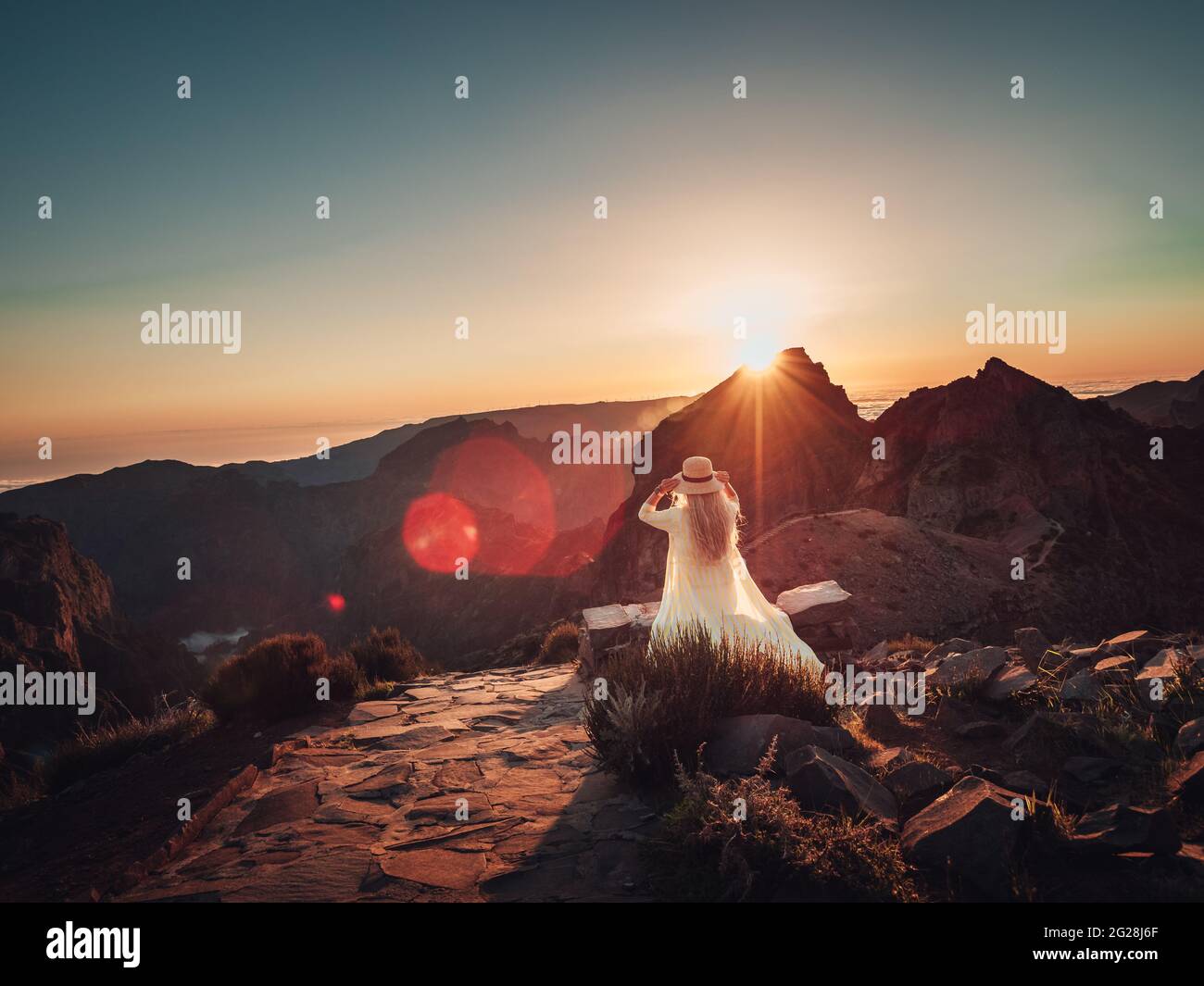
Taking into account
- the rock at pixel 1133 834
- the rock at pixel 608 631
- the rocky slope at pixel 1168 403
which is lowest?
the rock at pixel 608 631

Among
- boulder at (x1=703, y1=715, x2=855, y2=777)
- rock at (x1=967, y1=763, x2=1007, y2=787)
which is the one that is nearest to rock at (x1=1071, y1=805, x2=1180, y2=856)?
rock at (x1=967, y1=763, x2=1007, y2=787)

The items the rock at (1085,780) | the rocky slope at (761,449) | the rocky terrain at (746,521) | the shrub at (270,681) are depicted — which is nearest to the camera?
the rock at (1085,780)

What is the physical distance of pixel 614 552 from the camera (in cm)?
4825

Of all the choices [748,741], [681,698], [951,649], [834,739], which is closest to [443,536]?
[951,649]

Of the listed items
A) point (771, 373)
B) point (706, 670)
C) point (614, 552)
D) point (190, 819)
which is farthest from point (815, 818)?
point (771, 373)

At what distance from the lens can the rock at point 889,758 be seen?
435cm

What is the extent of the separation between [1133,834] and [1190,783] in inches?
28.6

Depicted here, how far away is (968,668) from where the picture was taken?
245 inches

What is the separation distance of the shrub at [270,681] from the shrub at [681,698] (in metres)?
4.76

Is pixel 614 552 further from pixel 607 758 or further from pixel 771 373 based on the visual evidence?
Result: pixel 607 758

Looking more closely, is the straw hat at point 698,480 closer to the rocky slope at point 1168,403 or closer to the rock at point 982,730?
the rock at point 982,730

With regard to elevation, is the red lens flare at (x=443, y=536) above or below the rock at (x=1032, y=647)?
below

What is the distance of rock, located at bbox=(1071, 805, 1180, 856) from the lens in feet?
10.1

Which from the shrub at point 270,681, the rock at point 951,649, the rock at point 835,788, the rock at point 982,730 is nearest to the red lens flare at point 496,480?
the shrub at point 270,681
